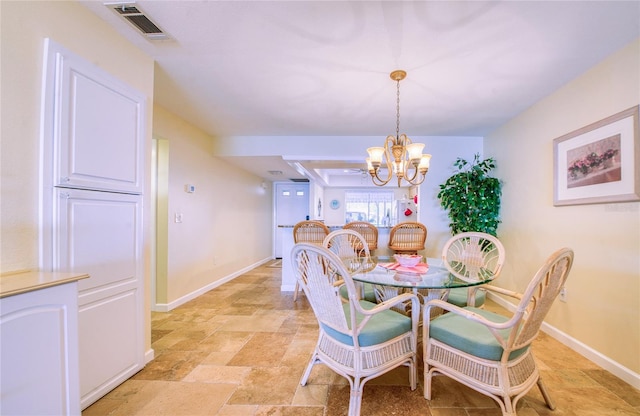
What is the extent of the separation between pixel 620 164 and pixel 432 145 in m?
2.18

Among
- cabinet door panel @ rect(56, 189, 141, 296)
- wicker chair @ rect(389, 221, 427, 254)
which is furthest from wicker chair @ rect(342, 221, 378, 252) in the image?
cabinet door panel @ rect(56, 189, 141, 296)

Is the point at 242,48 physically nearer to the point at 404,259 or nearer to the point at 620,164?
the point at 404,259

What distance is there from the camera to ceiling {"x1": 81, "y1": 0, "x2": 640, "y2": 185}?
4.85 ft

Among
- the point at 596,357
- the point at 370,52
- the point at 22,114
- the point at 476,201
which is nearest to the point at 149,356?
the point at 22,114

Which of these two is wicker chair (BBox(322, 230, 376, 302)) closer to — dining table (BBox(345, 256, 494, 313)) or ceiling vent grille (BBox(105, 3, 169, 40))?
dining table (BBox(345, 256, 494, 313))

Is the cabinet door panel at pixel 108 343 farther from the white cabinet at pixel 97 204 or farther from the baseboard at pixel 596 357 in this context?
the baseboard at pixel 596 357

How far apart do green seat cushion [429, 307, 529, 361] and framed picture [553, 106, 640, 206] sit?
131cm

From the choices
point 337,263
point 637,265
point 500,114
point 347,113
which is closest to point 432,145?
point 500,114

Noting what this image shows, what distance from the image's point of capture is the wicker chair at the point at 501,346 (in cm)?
121

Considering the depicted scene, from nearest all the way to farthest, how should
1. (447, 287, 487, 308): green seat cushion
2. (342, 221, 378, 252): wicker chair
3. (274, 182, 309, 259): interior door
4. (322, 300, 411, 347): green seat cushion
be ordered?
(322, 300, 411, 347): green seat cushion → (447, 287, 487, 308): green seat cushion → (342, 221, 378, 252): wicker chair → (274, 182, 309, 259): interior door

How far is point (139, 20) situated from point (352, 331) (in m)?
2.21

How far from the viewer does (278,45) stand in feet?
5.82

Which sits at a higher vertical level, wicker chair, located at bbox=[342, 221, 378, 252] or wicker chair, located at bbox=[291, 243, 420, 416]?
wicker chair, located at bbox=[342, 221, 378, 252]

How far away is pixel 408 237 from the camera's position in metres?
3.30
